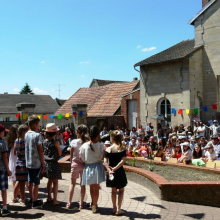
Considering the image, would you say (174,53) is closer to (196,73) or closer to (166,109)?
(196,73)

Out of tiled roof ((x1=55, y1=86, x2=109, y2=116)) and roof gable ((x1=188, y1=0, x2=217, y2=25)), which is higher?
roof gable ((x1=188, y1=0, x2=217, y2=25))

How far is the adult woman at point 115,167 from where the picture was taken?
526 centimetres

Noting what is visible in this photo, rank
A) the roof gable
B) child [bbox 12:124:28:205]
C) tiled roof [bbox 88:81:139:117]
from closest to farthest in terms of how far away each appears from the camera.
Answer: child [bbox 12:124:28:205]
the roof gable
tiled roof [bbox 88:81:139:117]

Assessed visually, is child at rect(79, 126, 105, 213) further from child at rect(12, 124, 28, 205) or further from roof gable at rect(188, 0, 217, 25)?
roof gable at rect(188, 0, 217, 25)

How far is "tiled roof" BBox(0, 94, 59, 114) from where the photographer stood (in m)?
50.2

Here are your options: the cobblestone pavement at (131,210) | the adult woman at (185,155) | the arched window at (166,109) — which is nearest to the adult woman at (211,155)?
the adult woman at (185,155)

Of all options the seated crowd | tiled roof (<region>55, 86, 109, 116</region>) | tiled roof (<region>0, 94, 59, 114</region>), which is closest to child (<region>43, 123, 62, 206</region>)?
the seated crowd

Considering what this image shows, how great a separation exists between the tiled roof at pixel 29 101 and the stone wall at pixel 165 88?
35366mm

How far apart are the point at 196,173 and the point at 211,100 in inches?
413

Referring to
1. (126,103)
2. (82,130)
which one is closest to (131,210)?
(82,130)

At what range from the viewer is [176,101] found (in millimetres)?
17516

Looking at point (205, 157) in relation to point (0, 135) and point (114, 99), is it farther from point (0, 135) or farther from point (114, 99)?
point (114, 99)

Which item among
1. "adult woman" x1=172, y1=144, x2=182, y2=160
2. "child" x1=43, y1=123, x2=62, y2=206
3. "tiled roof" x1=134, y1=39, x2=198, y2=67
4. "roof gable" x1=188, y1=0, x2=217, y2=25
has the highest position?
"roof gable" x1=188, y1=0, x2=217, y2=25

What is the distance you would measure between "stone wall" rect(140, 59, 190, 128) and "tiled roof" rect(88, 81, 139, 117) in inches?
160
